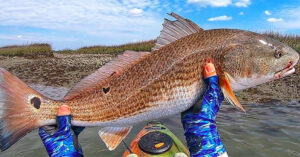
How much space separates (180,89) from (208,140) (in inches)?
29.5

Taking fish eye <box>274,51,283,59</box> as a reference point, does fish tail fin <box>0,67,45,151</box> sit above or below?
below

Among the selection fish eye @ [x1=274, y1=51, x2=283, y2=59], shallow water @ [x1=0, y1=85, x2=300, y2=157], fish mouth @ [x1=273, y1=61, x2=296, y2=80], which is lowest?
shallow water @ [x1=0, y1=85, x2=300, y2=157]

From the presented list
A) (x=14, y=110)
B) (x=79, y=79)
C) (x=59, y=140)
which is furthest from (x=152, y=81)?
(x=79, y=79)

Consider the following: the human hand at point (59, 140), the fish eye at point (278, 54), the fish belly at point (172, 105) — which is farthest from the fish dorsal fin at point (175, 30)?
the human hand at point (59, 140)

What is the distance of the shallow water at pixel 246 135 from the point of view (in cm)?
538

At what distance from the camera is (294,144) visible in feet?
18.6

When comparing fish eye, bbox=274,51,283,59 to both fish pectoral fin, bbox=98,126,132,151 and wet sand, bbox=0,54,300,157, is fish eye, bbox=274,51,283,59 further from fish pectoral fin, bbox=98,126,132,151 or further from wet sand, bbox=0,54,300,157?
wet sand, bbox=0,54,300,157

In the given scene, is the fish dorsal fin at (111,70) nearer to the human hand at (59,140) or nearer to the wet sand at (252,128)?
the human hand at (59,140)

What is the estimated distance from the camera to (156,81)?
2885mm

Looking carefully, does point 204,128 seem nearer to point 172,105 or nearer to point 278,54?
point 172,105

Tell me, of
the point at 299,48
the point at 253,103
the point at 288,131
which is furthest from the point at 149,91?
the point at 299,48

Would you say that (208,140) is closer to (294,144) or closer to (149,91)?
(149,91)

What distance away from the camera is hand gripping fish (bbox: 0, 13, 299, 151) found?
283 cm

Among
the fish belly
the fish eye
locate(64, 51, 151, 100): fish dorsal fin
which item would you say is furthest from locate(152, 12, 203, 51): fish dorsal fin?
the fish eye
